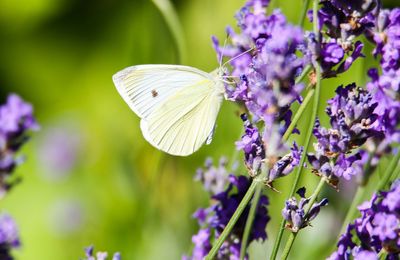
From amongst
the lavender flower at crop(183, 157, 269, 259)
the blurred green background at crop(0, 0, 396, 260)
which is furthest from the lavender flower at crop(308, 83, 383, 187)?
the blurred green background at crop(0, 0, 396, 260)

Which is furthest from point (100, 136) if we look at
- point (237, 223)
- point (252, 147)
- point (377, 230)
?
point (377, 230)

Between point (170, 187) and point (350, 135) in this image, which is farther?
point (170, 187)

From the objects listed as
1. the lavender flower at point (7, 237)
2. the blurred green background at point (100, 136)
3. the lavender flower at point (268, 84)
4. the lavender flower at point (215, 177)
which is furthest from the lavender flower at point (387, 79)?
the blurred green background at point (100, 136)

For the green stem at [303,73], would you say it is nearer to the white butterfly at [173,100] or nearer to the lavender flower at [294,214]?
the lavender flower at [294,214]

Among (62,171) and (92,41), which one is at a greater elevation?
(92,41)

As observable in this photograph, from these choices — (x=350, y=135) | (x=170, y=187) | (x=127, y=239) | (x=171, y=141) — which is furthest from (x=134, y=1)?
(x=350, y=135)

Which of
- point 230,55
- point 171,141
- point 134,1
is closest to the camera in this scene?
point 230,55

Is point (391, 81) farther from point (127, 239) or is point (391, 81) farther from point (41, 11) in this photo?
point (41, 11)
